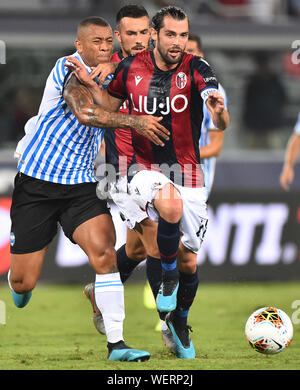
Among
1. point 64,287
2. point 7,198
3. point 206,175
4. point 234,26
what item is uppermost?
point 234,26

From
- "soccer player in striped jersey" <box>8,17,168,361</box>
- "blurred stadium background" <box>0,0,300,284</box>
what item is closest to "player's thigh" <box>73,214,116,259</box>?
"soccer player in striped jersey" <box>8,17,168,361</box>

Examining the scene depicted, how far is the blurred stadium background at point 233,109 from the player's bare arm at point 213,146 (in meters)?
2.59

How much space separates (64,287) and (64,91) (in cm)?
574

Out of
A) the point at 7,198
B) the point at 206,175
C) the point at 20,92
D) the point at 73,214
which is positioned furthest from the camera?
the point at 20,92

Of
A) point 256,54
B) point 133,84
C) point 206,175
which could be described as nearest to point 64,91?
point 133,84

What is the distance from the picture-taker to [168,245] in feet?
21.5

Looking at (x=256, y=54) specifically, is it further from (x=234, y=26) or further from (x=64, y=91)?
(x=64, y=91)

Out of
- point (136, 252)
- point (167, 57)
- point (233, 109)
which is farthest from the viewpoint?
point (233, 109)

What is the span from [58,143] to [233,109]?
7327 millimetres

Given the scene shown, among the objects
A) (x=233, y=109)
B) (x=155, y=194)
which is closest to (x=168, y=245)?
(x=155, y=194)

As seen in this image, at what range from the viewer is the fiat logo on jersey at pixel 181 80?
6598 mm

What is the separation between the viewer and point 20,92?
13227mm

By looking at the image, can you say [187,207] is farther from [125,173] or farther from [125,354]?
[125,354]

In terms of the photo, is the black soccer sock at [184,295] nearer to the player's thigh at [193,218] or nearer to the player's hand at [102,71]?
the player's thigh at [193,218]
